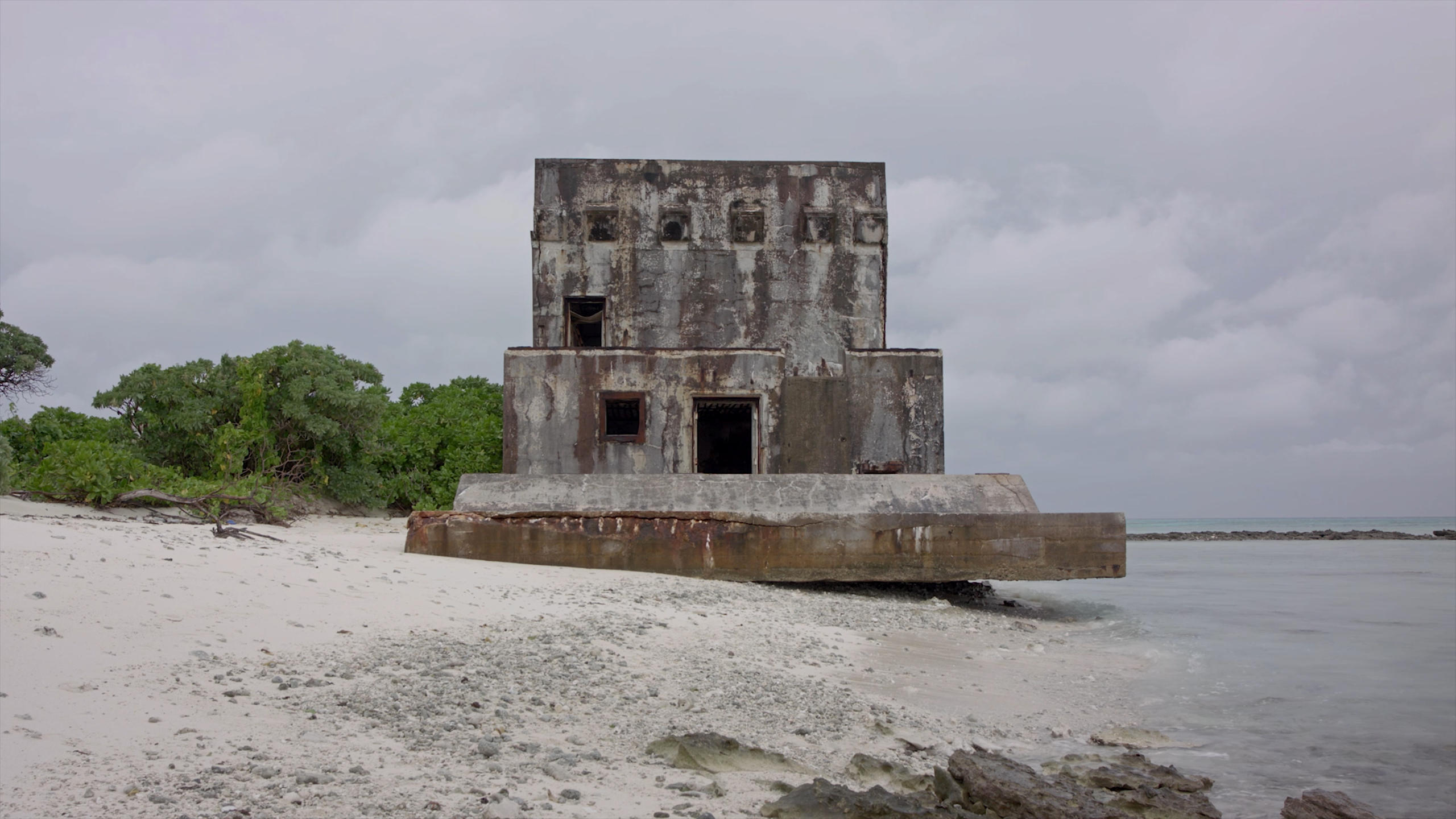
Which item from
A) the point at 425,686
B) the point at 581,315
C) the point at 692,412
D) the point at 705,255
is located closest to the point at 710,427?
the point at 581,315

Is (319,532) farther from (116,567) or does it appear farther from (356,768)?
(356,768)

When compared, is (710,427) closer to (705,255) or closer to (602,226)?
(705,255)

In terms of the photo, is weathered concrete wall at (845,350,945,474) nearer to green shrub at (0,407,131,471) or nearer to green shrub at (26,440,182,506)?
green shrub at (26,440,182,506)

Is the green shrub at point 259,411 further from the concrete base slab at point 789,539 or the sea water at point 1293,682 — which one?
the sea water at point 1293,682

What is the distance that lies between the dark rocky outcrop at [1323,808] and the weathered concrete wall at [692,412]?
884cm

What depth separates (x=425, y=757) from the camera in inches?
141

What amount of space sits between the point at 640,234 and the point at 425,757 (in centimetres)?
1229

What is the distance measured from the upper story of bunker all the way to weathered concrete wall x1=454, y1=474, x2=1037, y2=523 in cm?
498

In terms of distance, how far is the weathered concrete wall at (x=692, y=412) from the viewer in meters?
12.7

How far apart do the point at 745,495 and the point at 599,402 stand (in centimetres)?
349

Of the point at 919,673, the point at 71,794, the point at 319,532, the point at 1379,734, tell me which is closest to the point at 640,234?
the point at 319,532

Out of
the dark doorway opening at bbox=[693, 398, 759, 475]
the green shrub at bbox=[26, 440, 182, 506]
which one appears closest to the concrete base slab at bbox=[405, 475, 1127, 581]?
the green shrub at bbox=[26, 440, 182, 506]

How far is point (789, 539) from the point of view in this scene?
9797 millimetres

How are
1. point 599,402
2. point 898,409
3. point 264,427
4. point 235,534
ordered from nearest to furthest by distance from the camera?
point 235,534
point 599,402
point 898,409
point 264,427
